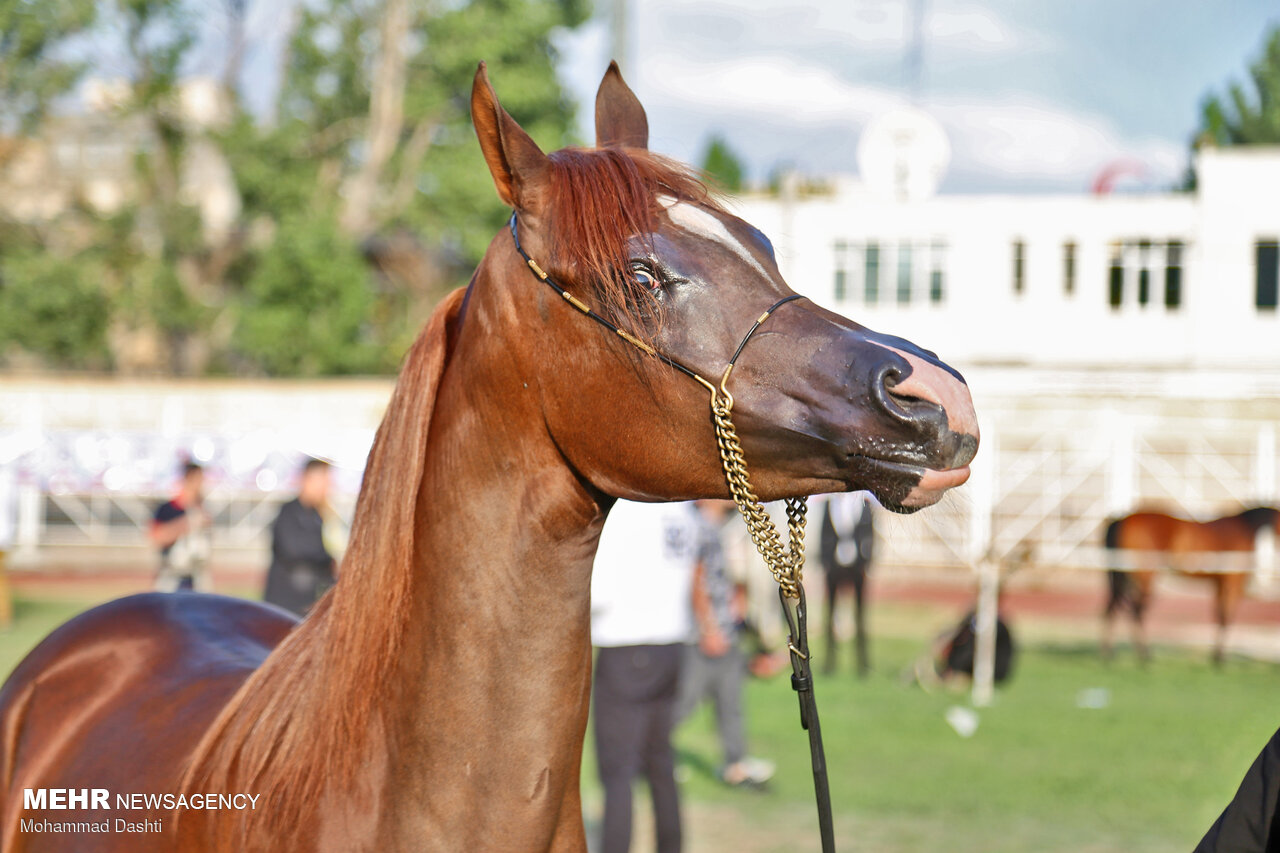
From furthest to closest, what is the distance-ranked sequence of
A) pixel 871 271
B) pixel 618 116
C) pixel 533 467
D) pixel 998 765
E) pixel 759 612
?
pixel 871 271
pixel 759 612
pixel 998 765
pixel 618 116
pixel 533 467

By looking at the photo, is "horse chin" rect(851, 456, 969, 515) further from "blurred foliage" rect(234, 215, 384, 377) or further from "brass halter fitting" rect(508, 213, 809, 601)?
"blurred foliage" rect(234, 215, 384, 377)

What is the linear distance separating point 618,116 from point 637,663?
310 cm

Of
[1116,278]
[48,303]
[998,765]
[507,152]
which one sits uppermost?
[1116,278]

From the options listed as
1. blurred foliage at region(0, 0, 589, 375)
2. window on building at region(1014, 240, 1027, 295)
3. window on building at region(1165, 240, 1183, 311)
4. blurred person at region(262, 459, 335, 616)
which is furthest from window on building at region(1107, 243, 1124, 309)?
blurred person at region(262, 459, 335, 616)

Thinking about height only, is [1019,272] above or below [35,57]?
below

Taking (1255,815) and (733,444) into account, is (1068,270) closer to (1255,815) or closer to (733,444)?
(1255,815)

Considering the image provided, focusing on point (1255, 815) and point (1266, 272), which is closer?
point (1255, 815)

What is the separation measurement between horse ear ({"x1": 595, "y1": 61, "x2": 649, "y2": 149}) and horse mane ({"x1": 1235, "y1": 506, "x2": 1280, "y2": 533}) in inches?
526

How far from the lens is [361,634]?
6.11 feet

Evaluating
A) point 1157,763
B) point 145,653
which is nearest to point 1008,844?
point 1157,763

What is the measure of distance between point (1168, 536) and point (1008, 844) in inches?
336

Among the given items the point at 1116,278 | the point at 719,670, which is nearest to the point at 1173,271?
the point at 1116,278

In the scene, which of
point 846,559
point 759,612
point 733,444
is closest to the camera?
point 733,444

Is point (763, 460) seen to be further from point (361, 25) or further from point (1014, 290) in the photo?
point (1014, 290)
